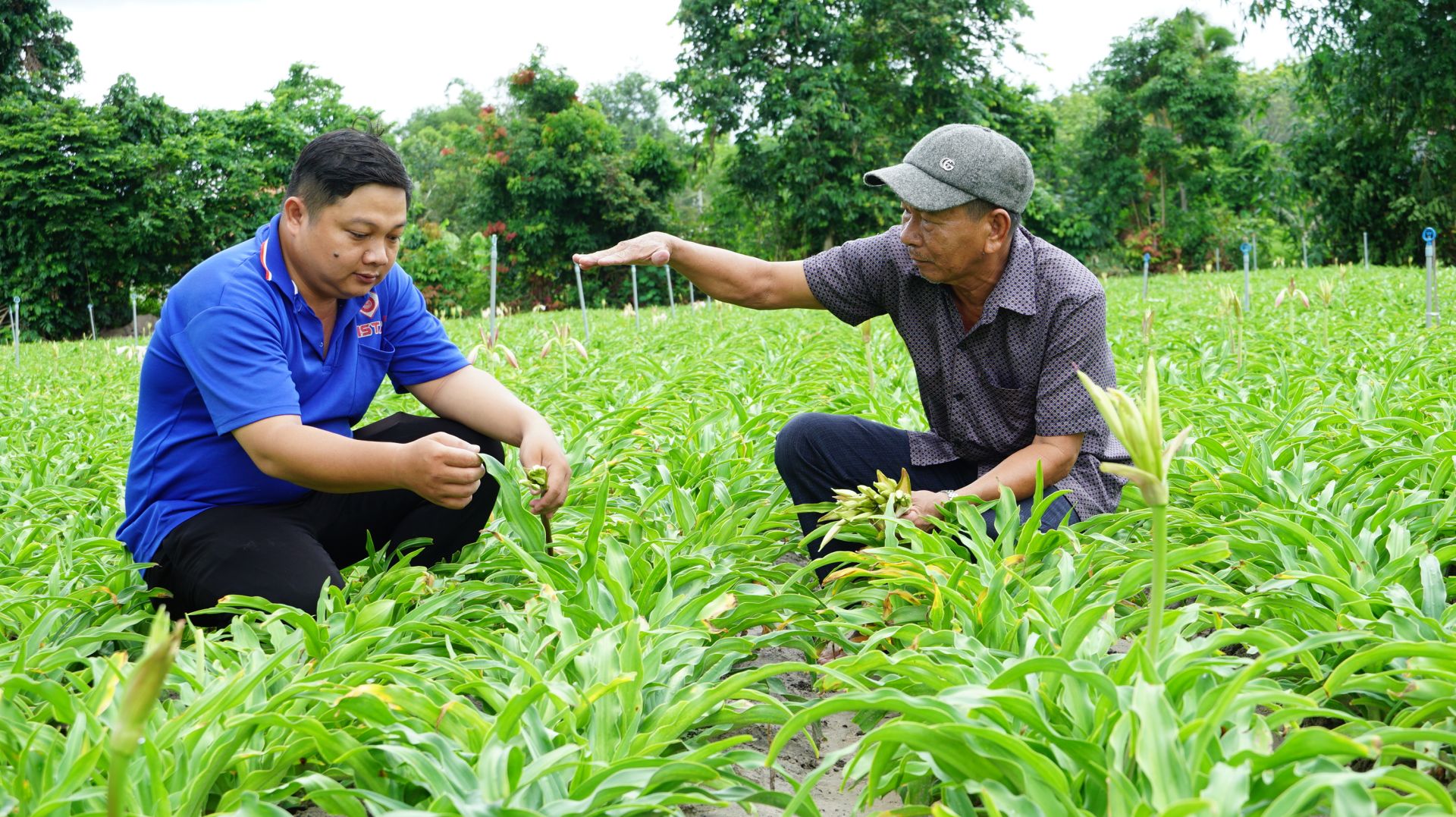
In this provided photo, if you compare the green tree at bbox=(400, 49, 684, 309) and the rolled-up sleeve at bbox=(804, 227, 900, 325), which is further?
the green tree at bbox=(400, 49, 684, 309)

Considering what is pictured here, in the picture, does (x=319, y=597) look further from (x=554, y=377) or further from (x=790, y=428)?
(x=554, y=377)

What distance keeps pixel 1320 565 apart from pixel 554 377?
4.22 meters

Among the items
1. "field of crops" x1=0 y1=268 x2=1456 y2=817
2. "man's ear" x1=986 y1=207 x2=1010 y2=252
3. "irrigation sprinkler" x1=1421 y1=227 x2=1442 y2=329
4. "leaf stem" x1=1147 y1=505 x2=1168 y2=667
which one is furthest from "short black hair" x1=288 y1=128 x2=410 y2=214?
"irrigation sprinkler" x1=1421 y1=227 x2=1442 y2=329

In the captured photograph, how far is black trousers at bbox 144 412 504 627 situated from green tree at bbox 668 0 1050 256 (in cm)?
2050

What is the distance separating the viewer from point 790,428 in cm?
278

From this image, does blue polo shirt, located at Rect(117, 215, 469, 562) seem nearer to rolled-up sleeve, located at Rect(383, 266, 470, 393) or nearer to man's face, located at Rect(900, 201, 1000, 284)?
rolled-up sleeve, located at Rect(383, 266, 470, 393)

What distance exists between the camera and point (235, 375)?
2.17 meters

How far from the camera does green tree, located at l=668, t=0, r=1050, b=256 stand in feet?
75.2

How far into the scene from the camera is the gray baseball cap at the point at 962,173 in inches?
94.1

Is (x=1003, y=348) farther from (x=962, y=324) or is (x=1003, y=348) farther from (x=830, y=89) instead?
(x=830, y=89)

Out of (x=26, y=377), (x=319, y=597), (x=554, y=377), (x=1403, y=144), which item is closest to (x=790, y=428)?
(x=319, y=597)

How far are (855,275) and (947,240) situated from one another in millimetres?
409

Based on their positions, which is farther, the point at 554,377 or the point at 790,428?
the point at 554,377

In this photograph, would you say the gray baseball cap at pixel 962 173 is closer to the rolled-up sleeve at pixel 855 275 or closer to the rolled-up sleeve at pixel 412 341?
the rolled-up sleeve at pixel 855 275
